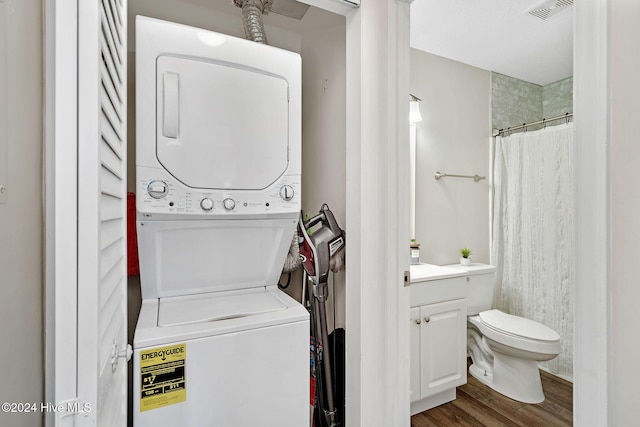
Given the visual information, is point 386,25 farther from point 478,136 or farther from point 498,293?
point 498,293

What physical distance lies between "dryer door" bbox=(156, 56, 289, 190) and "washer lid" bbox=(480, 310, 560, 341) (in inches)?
73.7

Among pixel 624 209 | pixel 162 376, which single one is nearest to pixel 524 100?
pixel 624 209

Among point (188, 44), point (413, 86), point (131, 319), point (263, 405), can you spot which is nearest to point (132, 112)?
point (188, 44)

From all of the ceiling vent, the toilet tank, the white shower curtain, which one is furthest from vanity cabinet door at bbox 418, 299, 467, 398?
the ceiling vent

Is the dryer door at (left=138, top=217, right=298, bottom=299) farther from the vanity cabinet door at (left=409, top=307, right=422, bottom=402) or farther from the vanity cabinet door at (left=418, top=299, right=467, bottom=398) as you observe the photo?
the vanity cabinet door at (left=418, top=299, right=467, bottom=398)

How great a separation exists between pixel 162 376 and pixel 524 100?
359 centimetres

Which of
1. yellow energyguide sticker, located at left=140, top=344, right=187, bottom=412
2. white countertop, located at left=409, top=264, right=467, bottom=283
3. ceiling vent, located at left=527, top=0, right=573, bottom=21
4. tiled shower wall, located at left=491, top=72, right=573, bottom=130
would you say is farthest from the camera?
tiled shower wall, located at left=491, top=72, right=573, bottom=130

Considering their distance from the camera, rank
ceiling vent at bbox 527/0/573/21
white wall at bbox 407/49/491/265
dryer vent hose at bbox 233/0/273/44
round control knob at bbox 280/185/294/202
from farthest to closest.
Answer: white wall at bbox 407/49/491/265, ceiling vent at bbox 527/0/573/21, dryer vent hose at bbox 233/0/273/44, round control knob at bbox 280/185/294/202

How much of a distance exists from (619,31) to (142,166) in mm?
1358

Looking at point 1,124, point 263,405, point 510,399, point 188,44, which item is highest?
point 188,44

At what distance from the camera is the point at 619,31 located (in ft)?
1.84

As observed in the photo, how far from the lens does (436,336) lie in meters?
1.96

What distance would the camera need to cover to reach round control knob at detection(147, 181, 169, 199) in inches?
45.8

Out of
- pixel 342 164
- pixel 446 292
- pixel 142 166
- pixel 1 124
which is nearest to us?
pixel 1 124
